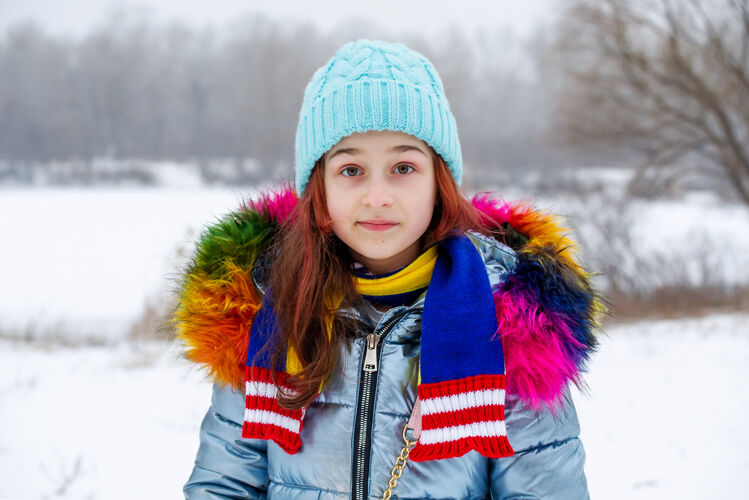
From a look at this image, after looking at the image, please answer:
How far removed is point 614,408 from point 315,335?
8.76 ft

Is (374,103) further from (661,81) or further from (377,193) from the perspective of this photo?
(661,81)

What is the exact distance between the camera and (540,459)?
1404 millimetres

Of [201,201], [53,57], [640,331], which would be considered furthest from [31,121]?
[640,331]

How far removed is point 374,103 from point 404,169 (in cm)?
20

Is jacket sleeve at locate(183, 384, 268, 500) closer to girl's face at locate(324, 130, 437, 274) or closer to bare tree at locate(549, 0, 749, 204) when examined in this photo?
girl's face at locate(324, 130, 437, 274)

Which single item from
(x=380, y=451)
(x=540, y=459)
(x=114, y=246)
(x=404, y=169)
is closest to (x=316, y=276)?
(x=404, y=169)

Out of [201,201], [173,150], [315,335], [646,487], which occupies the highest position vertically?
[173,150]

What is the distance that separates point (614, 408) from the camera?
3.47 meters

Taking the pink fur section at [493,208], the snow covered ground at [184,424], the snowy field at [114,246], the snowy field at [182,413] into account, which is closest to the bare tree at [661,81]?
the snowy field at [114,246]

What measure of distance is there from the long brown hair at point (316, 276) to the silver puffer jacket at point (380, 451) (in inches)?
3.0

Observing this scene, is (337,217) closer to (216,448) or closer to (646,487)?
(216,448)

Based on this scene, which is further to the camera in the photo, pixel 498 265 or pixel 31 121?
pixel 31 121

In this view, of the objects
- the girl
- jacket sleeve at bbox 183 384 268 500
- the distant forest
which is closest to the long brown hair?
the girl

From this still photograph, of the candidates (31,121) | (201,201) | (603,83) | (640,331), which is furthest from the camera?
(31,121)
